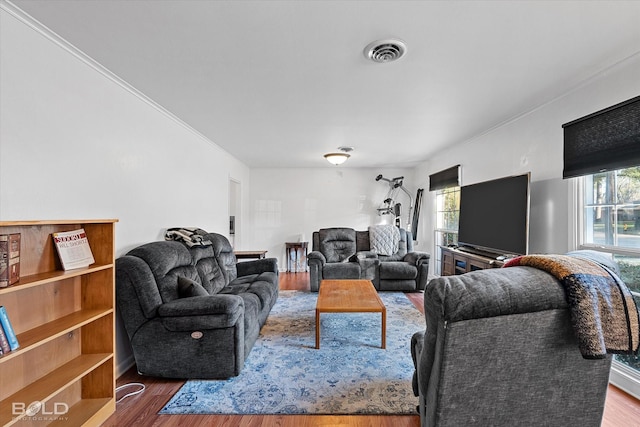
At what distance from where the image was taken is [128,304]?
85.5 inches

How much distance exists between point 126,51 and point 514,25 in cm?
241

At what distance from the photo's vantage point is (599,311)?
1037 mm

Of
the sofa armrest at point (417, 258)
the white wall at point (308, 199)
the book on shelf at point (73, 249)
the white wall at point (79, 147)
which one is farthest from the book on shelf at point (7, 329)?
the white wall at point (308, 199)

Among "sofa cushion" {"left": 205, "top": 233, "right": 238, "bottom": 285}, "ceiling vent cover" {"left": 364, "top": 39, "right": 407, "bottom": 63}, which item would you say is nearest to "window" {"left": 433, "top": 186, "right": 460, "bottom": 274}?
"ceiling vent cover" {"left": 364, "top": 39, "right": 407, "bottom": 63}

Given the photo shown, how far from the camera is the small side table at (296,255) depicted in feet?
20.7

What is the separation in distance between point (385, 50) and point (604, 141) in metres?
1.86

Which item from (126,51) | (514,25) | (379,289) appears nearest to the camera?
(514,25)

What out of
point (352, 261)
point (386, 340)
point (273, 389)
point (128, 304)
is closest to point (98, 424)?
point (128, 304)

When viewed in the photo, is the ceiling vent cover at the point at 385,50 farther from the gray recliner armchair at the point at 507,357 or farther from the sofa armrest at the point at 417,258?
the sofa armrest at the point at 417,258

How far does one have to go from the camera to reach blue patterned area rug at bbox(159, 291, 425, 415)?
1.93 m

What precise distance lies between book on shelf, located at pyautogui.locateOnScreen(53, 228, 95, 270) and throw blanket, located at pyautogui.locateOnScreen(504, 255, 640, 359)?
2.46m

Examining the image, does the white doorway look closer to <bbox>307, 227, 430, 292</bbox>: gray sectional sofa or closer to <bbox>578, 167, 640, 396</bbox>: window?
<bbox>307, 227, 430, 292</bbox>: gray sectional sofa

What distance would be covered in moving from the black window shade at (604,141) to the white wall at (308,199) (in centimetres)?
423

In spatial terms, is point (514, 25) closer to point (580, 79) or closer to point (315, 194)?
point (580, 79)
